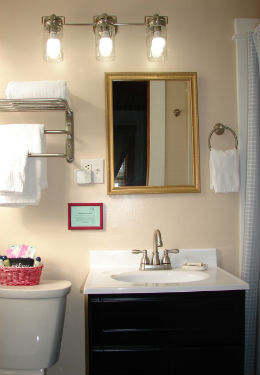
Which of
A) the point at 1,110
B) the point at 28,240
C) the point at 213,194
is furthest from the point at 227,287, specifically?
the point at 1,110

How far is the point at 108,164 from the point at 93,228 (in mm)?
350

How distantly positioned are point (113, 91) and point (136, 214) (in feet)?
2.22

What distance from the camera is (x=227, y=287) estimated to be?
149 cm

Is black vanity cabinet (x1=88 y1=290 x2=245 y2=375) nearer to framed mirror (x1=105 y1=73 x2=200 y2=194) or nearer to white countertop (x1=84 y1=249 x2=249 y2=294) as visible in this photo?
white countertop (x1=84 y1=249 x2=249 y2=294)

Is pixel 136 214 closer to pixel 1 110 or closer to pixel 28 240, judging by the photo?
pixel 28 240

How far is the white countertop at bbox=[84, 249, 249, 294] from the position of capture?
1458 mm

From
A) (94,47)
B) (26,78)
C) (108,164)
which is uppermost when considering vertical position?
(94,47)

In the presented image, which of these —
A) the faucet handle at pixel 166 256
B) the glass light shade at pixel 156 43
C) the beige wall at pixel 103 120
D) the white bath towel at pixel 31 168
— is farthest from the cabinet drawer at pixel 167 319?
the glass light shade at pixel 156 43

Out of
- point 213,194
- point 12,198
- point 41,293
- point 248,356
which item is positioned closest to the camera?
point 41,293

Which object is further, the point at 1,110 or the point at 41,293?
the point at 1,110

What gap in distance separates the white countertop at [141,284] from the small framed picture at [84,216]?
15 centimetres

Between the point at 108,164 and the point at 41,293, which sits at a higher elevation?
the point at 108,164

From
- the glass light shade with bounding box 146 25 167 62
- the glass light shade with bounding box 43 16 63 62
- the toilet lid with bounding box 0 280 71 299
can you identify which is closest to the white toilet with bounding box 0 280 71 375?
the toilet lid with bounding box 0 280 71 299

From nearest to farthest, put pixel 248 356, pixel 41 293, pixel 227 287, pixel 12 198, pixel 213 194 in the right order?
pixel 227 287 → pixel 41 293 → pixel 12 198 → pixel 248 356 → pixel 213 194
